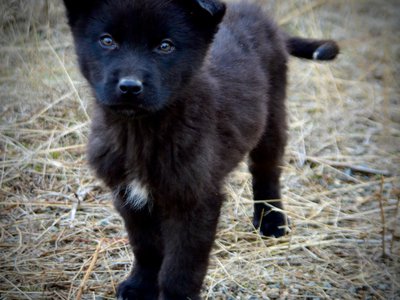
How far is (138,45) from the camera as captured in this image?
113 inches

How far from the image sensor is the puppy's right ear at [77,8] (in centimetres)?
297

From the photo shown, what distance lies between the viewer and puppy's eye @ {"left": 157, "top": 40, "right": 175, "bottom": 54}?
294 centimetres

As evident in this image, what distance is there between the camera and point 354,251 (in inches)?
163

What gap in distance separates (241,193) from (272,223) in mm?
557

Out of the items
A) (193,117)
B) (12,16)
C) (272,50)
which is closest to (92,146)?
(193,117)

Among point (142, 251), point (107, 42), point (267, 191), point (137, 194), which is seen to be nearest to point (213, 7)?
point (107, 42)

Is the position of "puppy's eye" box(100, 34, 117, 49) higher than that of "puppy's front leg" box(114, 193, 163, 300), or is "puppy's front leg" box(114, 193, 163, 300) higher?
"puppy's eye" box(100, 34, 117, 49)

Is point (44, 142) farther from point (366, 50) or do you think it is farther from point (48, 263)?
point (366, 50)

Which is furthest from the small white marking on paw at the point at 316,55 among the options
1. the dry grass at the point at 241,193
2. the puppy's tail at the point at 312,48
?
the dry grass at the point at 241,193

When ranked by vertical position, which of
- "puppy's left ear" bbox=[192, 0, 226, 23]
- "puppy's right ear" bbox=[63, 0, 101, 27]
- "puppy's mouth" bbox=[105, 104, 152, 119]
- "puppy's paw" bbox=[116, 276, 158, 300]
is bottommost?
"puppy's paw" bbox=[116, 276, 158, 300]

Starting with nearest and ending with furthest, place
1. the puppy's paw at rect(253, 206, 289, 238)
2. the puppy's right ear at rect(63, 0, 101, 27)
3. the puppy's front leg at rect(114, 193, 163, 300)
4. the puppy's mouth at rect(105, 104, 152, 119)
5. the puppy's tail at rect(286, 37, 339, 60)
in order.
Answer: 1. the puppy's mouth at rect(105, 104, 152, 119)
2. the puppy's right ear at rect(63, 0, 101, 27)
3. the puppy's front leg at rect(114, 193, 163, 300)
4. the puppy's tail at rect(286, 37, 339, 60)
5. the puppy's paw at rect(253, 206, 289, 238)

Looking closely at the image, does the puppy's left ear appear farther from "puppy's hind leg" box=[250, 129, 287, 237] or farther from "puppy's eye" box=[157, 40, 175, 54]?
"puppy's hind leg" box=[250, 129, 287, 237]

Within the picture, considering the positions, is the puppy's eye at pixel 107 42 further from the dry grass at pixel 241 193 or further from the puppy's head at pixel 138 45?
the dry grass at pixel 241 193

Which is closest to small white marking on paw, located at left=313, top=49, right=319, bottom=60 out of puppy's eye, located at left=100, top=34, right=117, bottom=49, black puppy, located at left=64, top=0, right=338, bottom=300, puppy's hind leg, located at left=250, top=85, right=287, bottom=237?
Result: puppy's hind leg, located at left=250, top=85, right=287, bottom=237
